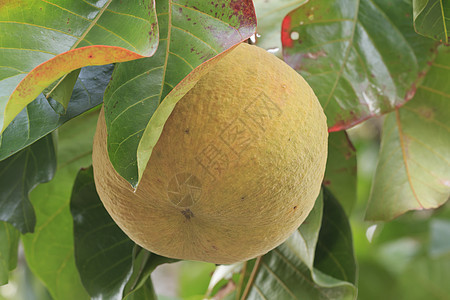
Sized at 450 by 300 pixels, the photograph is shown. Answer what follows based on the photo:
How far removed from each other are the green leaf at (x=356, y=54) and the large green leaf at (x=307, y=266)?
0.51 feet

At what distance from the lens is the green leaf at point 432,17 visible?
2.34 feet

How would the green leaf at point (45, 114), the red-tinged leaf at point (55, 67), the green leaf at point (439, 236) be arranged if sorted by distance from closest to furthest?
the red-tinged leaf at point (55, 67) → the green leaf at point (45, 114) → the green leaf at point (439, 236)

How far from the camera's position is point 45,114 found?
2.15 feet

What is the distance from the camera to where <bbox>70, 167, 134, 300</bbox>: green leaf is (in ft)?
2.78

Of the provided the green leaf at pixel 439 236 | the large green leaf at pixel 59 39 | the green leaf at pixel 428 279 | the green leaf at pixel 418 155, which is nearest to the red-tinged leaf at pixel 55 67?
the large green leaf at pixel 59 39

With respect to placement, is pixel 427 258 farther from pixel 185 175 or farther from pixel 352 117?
pixel 185 175

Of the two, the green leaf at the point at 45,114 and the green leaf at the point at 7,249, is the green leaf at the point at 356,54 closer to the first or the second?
the green leaf at the point at 45,114

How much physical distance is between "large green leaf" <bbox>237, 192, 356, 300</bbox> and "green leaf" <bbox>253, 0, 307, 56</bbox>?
0.26m

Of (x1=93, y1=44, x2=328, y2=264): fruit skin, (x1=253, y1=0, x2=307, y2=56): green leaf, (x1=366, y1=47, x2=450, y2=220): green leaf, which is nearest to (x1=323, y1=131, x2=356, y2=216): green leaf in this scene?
(x1=366, y1=47, x2=450, y2=220): green leaf

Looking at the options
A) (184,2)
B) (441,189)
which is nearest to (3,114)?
(184,2)

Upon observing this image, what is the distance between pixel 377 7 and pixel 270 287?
465 millimetres

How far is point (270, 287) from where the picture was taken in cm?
89

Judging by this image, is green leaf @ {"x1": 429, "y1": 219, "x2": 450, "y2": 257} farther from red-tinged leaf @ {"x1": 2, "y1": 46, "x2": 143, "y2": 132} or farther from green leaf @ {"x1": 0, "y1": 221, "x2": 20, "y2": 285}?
red-tinged leaf @ {"x1": 2, "y1": 46, "x2": 143, "y2": 132}

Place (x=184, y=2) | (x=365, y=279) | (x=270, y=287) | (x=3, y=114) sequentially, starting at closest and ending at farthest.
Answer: (x=3, y=114) → (x=184, y=2) → (x=270, y=287) → (x=365, y=279)
